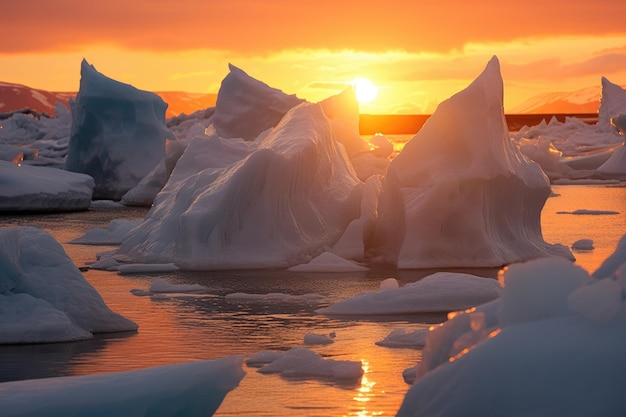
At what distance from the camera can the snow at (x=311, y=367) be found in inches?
294

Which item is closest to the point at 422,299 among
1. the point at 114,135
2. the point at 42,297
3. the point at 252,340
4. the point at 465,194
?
the point at 252,340

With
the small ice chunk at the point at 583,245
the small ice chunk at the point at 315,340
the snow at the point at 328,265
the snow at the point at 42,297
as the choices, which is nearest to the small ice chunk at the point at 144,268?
the snow at the point at 328,265

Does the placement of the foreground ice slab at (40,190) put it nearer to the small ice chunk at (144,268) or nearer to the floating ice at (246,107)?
the floating ice at (246,107)

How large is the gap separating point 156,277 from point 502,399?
9045mm

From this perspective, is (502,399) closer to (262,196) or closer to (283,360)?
(283,360)

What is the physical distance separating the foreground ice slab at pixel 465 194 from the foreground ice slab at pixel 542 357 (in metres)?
8.89

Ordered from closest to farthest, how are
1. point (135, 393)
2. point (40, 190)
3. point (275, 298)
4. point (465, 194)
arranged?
point (135, 393), point (275, 298), point (465, 194), point (40, 190)

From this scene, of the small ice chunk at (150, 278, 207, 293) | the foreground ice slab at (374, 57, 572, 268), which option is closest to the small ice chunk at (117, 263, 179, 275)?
the small ice chunk at (150, 278, 207, 293)

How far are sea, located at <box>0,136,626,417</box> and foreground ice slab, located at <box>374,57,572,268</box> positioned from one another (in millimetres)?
529

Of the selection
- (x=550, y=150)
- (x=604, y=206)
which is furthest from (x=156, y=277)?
(x=550, y=150)

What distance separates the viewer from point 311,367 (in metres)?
7.55

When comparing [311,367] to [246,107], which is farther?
[246,107]

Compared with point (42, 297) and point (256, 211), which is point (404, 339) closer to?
point (42, 297)

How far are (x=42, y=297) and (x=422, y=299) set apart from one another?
3.40 meters
